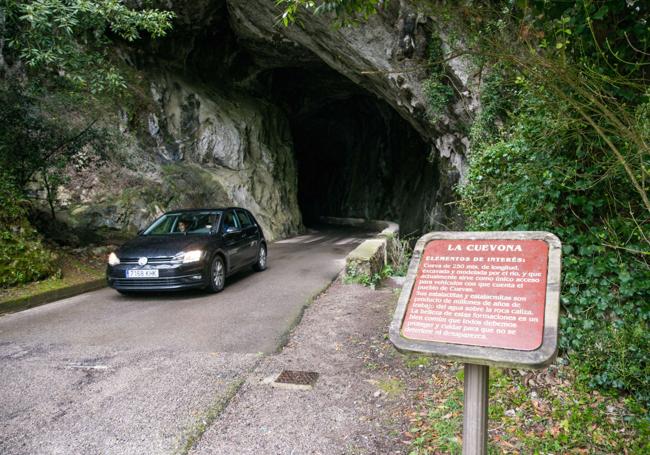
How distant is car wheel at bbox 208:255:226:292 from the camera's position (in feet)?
25.1

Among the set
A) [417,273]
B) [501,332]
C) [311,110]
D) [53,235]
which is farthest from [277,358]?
[311,110]

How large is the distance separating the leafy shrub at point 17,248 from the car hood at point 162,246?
6.24 ft

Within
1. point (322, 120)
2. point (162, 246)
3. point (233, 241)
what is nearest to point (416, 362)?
point (162, 246)

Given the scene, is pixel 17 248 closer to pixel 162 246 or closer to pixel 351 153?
pixel 162 246

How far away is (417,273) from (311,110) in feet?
93.0

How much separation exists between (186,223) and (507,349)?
7.31 meters

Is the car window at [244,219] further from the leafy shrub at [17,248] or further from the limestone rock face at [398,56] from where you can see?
the limestone rock face at [398,56]

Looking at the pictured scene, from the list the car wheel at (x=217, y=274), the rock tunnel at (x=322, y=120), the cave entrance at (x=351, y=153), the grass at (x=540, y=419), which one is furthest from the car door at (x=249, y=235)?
the cave entrance at (x=351, y=153)

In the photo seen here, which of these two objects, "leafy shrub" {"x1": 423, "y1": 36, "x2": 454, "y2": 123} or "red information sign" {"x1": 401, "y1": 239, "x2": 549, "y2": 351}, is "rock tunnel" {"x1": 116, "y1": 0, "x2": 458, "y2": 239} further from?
"red information sign" {"x1": 401, "y1": 239, "x2": 549, "y2": 351}

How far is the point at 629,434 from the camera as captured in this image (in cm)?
316

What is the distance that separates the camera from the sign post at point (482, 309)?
2.19 m

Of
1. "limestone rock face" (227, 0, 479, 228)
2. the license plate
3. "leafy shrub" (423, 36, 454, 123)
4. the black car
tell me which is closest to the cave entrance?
"limestone rock face" (227, 0, 479, 228)

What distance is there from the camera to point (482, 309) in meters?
2.39

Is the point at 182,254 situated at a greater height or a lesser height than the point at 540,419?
greater
